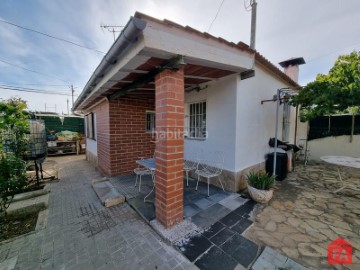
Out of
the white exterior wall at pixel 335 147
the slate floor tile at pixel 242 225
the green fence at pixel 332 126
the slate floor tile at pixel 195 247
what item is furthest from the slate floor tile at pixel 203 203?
the green fence at pixel 332 126

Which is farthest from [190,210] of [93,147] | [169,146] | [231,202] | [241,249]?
[93,147]

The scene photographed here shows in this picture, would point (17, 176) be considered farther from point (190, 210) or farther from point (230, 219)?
point (230, 219)

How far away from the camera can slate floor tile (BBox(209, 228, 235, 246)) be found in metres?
2.11

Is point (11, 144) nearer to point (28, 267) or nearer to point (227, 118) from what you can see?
point (28, 267)

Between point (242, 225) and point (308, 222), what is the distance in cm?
123

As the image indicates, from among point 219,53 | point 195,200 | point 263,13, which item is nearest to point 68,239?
point 195,200

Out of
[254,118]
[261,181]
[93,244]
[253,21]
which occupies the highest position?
[253,21]

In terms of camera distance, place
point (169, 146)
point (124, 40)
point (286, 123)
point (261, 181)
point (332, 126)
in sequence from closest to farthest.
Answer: point (124, 40) < point (169, 146) < point (261, 181) < point (286, 123) < point (332, 126)

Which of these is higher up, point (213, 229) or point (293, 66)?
point (293, 66)

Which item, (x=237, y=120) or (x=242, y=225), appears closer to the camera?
(x=242, y=225)

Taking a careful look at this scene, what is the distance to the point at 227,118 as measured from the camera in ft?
12.1

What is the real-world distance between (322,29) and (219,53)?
4.98m

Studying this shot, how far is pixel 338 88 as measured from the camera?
343 centimetres

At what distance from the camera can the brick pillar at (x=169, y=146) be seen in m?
2.20
